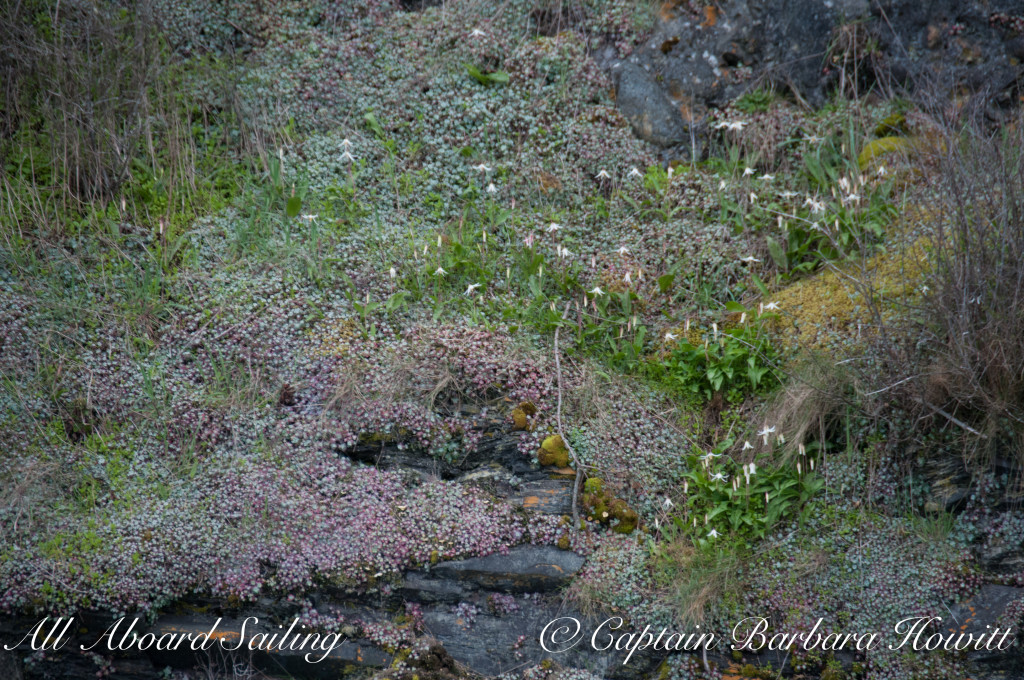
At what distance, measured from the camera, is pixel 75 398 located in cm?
454

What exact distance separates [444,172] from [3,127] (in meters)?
3.37

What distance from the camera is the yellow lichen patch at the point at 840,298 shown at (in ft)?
14.4

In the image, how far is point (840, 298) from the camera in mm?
4715

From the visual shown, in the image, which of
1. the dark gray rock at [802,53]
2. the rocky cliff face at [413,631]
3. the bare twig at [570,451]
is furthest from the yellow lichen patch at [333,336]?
the dark gray rock at [802,53]

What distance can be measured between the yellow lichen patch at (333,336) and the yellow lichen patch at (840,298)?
277 centimetres

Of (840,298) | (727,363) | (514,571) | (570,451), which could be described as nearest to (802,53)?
(840,298)

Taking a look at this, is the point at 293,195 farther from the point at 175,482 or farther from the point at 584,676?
the point at 584,676

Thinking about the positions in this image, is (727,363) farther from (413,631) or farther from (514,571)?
(413,631)

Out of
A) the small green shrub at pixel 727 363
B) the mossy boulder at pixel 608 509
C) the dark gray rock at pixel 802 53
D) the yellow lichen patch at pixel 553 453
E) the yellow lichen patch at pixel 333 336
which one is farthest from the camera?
the dark gray rock at pixel 802 53

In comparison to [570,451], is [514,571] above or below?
below

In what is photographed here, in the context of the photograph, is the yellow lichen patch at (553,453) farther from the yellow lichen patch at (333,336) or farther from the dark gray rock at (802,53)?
the dark gray rock at (802,53)

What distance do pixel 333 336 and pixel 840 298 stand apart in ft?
10.7

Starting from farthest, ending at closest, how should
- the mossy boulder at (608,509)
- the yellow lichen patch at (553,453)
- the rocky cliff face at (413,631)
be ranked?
the yellow lichen patch at (553,453)
the mossy boulder at (608,509)
the rocky cliff face at (413,631)

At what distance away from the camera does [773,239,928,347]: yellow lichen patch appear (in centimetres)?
439
